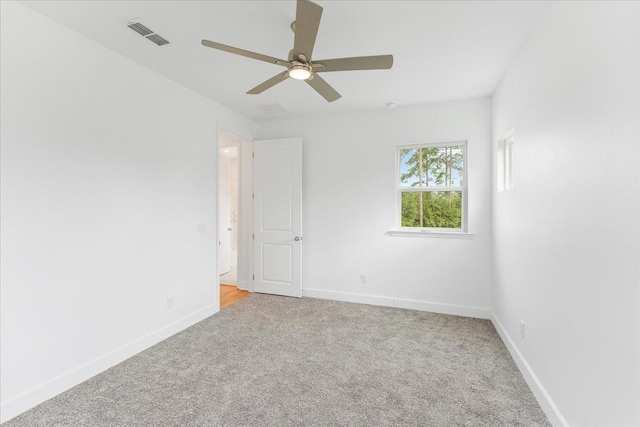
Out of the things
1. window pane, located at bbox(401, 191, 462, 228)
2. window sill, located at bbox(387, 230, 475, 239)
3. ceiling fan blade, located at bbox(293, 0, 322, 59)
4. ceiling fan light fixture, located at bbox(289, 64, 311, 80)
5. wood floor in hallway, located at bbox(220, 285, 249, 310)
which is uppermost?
ceiling fan blade, located at bbox(293, 0, 322, 59)

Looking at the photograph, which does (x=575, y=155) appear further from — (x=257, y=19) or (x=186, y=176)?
(x=186, y=176)

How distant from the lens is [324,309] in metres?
3.98

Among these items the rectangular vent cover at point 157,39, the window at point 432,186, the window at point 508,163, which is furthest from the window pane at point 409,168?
the rectangular vent cover at point 157,39

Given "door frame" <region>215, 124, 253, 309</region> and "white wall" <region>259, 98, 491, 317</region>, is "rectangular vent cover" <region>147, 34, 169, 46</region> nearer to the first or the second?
"door frame" <region>215, 124, 253, 309</region>

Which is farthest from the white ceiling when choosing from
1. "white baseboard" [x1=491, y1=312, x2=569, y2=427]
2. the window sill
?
"white baseboard" [x1=491, y1=312, x2=569, y2=427]

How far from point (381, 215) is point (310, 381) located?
2.36m

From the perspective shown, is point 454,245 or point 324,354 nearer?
point 324,354

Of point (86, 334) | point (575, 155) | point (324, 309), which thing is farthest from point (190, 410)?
point (575, 155)

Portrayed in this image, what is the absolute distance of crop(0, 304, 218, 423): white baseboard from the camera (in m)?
1.94

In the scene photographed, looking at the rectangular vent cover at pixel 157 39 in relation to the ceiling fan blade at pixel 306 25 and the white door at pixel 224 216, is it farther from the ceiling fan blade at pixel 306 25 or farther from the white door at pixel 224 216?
the white door at pixel 224 216

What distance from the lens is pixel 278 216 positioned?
14.9 ft

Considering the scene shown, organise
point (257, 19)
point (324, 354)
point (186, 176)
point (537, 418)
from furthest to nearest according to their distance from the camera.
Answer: point (186, 176) < point (324, 354) < point (257, 19) < point (537, 418)

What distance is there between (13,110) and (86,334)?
5.47ft

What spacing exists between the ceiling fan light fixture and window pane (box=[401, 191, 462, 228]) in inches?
99.6
